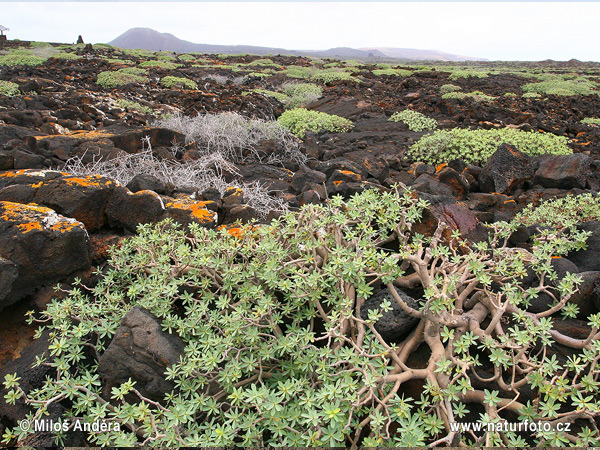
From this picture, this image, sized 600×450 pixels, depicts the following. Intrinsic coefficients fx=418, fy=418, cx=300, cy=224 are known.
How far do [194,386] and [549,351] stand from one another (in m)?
2.06

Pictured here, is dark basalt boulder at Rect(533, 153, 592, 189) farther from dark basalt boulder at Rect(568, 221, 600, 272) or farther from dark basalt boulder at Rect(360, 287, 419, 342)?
dark basalt boulder at Rect(360, 287, 419, 342)

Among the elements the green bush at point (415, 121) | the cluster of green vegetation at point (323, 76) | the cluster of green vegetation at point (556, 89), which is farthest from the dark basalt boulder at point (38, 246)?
→ the cluster of green vegetation at point (556, 89)

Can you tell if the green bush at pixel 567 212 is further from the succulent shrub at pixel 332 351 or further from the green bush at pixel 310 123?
the green bush at pixel 310 123

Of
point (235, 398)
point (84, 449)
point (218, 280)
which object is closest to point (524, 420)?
point (235, 398)

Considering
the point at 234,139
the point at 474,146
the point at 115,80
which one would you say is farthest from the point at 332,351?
the point at 115,80

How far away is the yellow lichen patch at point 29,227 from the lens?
3.09 meters

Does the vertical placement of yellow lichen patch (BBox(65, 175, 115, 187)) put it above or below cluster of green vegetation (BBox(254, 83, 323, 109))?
below

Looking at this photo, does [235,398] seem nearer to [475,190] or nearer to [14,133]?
[475,190]

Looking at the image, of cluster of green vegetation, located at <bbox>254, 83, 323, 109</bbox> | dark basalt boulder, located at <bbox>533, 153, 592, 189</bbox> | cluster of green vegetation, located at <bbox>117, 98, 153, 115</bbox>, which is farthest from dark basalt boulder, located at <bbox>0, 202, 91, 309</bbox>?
cluster of green vegetation, located at <bbox>254, 83, 323, 109</bbox>

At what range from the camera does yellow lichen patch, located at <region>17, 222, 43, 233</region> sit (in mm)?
3086

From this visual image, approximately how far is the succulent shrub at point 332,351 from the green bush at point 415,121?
8836mm

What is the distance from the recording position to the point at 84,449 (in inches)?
87.0

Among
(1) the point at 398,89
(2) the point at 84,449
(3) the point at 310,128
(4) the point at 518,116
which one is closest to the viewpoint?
(2) the point at 84,449

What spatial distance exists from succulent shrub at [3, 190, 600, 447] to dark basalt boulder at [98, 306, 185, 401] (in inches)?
2.4
